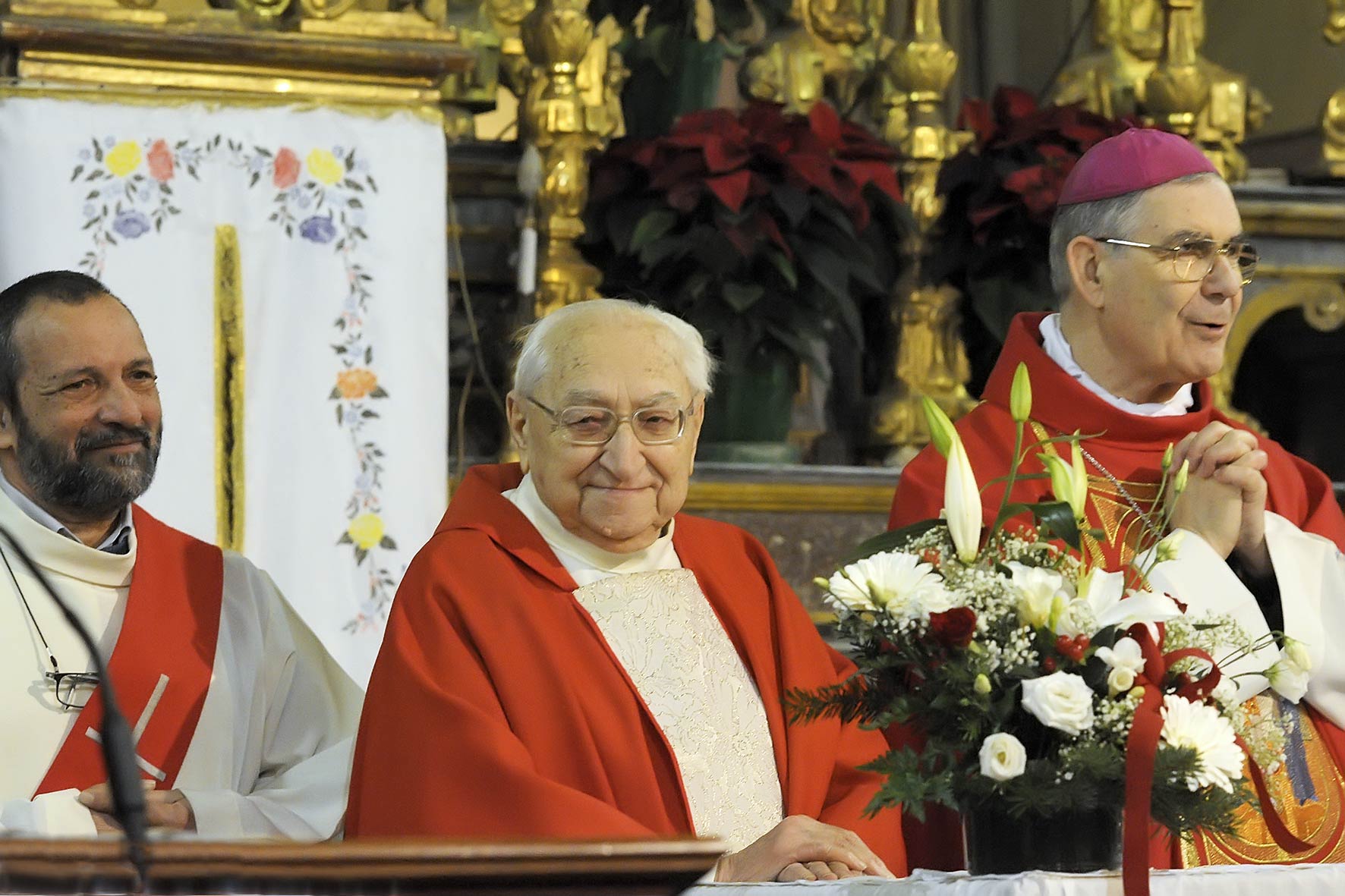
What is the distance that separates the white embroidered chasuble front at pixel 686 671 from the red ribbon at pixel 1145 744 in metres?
0.79

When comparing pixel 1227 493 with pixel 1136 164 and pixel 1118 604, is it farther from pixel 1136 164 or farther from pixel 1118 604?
pixel 1118 604

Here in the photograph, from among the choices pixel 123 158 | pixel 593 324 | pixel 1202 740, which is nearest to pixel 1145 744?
pixel 1202 740

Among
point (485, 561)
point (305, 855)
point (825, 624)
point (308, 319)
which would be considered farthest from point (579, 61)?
point (305, 855)

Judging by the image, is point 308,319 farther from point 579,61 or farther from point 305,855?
point 305,855

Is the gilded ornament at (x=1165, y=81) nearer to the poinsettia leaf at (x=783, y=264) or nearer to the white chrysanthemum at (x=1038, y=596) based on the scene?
the poinsettia leaf at (x=783, y=264)

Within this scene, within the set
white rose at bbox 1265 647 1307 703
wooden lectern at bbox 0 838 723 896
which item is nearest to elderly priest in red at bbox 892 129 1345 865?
white rose at bbox 1265 647 1307 703

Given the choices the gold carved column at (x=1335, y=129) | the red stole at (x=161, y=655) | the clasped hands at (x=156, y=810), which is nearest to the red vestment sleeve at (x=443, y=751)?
the clasped hands at (x=156, y=810)

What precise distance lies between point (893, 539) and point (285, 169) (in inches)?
78.4

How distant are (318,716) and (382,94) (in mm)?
1566

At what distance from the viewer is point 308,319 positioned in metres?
4.55

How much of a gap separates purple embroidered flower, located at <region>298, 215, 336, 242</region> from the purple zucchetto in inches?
60.1

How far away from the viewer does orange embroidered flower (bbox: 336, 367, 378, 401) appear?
453 cm

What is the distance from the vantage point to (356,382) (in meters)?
4.53

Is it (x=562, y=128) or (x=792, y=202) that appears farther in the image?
(x=562, y=128)
